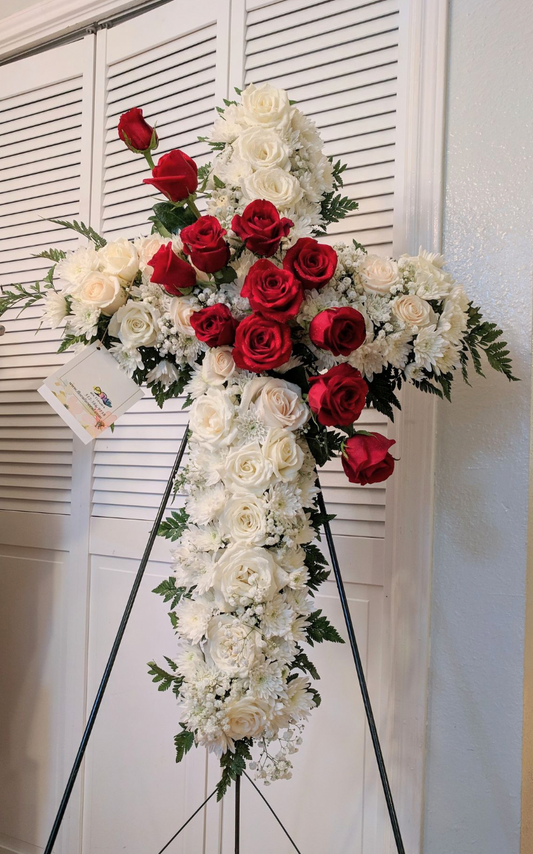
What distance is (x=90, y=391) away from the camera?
1118 millimetres

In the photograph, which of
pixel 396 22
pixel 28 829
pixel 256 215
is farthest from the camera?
pixel 28 829

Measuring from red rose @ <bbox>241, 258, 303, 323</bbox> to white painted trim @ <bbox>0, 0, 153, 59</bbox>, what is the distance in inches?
46.9

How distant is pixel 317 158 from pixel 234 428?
45 cm

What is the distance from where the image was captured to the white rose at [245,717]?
2.97 ft

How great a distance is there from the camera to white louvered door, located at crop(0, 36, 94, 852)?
1.75 meters

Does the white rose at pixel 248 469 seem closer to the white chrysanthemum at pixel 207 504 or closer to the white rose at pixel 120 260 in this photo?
the white chrysanthemum at pixel 207 504

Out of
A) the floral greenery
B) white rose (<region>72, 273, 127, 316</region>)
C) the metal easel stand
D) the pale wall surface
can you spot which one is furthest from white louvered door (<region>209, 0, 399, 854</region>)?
the pale wall surface

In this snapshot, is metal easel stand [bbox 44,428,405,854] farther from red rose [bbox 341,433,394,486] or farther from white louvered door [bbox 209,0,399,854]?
white louvered door [bbox 209,0,399,854]

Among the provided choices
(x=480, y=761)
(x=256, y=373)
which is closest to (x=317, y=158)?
(x=256, y=373)

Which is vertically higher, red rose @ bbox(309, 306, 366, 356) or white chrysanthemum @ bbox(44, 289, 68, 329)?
white chrysanthemum @ bbox(44, 289, 68, 329)

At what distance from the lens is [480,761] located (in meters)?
1.25

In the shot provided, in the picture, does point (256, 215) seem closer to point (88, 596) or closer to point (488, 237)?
point (488, 237)

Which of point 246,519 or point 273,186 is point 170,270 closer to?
point 273,186

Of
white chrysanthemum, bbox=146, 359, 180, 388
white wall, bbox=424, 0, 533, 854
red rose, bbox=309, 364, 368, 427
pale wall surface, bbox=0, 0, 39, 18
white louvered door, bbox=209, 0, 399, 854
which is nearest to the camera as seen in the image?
red rose, bbox=309, 364, 368, 427
